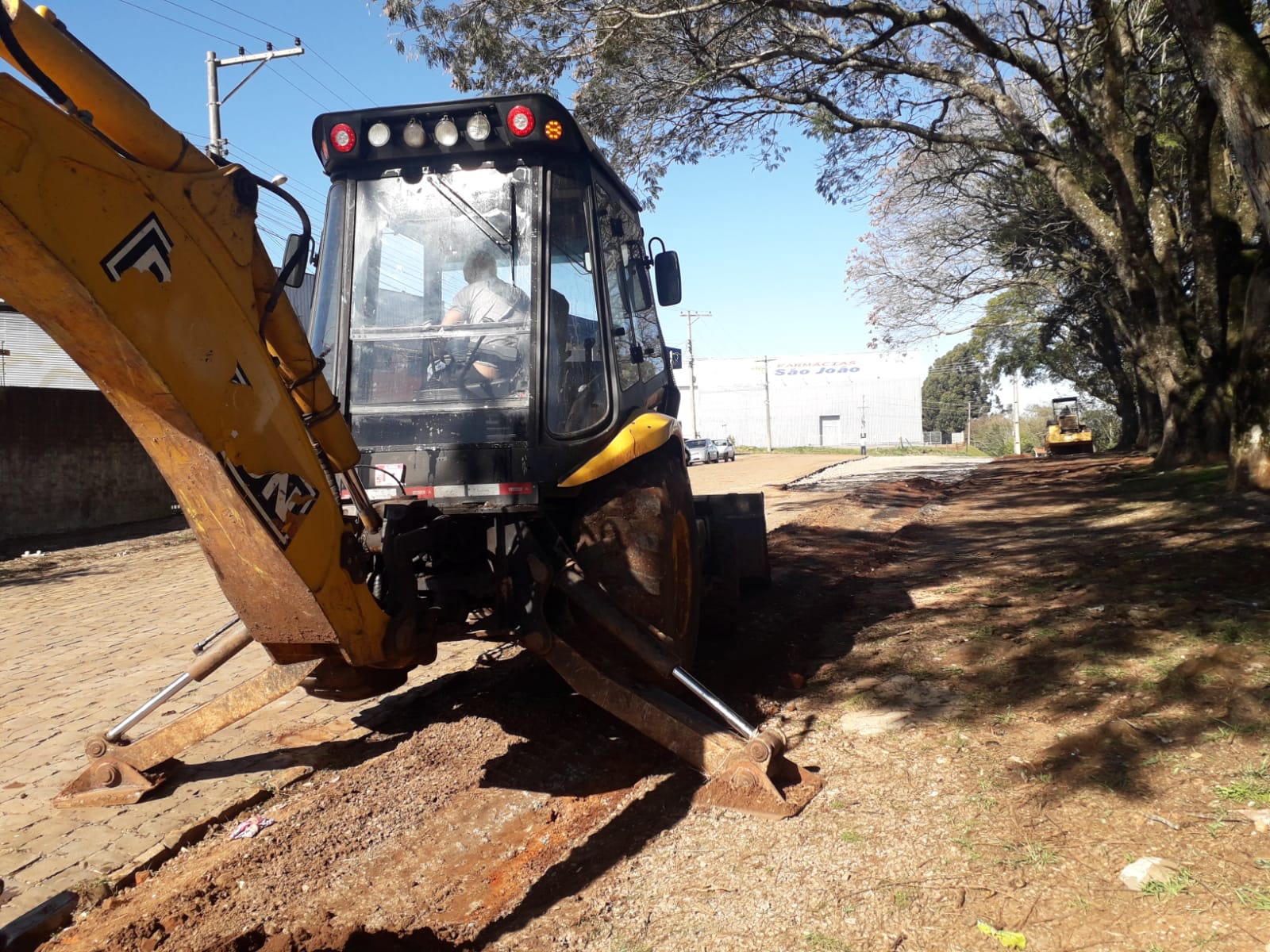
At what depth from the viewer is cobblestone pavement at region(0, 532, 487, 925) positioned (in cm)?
388

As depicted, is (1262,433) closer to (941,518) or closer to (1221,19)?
(1221,19)

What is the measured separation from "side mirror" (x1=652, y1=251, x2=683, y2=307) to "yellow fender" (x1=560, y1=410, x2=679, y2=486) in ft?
4.63

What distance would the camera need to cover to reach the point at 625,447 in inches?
165

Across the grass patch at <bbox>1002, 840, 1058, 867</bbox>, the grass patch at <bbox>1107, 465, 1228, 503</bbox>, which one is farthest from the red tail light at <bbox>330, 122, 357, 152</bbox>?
the grass patch at <bbox>1107, 465, 1228, 503</bbox>

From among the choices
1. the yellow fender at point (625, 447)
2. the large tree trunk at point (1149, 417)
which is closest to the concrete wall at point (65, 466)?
the yellow fender at point (625, 447)

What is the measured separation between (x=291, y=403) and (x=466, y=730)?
104 inches

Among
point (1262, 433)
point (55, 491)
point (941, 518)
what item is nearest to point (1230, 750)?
point (1262, 433)

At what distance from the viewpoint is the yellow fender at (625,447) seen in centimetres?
410

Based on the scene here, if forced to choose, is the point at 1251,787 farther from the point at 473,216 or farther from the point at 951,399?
the point at 951,399

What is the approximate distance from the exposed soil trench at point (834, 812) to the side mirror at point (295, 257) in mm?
2185

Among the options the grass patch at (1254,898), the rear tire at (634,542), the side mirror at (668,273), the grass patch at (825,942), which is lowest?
the grass patch at (825,942)

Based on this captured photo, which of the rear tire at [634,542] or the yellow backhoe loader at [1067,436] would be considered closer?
the rear tire at [634,542]

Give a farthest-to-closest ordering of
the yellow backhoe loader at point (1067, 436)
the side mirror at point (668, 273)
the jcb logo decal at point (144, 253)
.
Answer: the yellow backhoe loader at point (1067, 436) < the side mirror at point (668, 273) < the jcb logo decal at point (144, 253)

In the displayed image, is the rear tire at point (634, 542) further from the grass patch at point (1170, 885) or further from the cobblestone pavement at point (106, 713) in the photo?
the grass patch at point (1170, 885)
